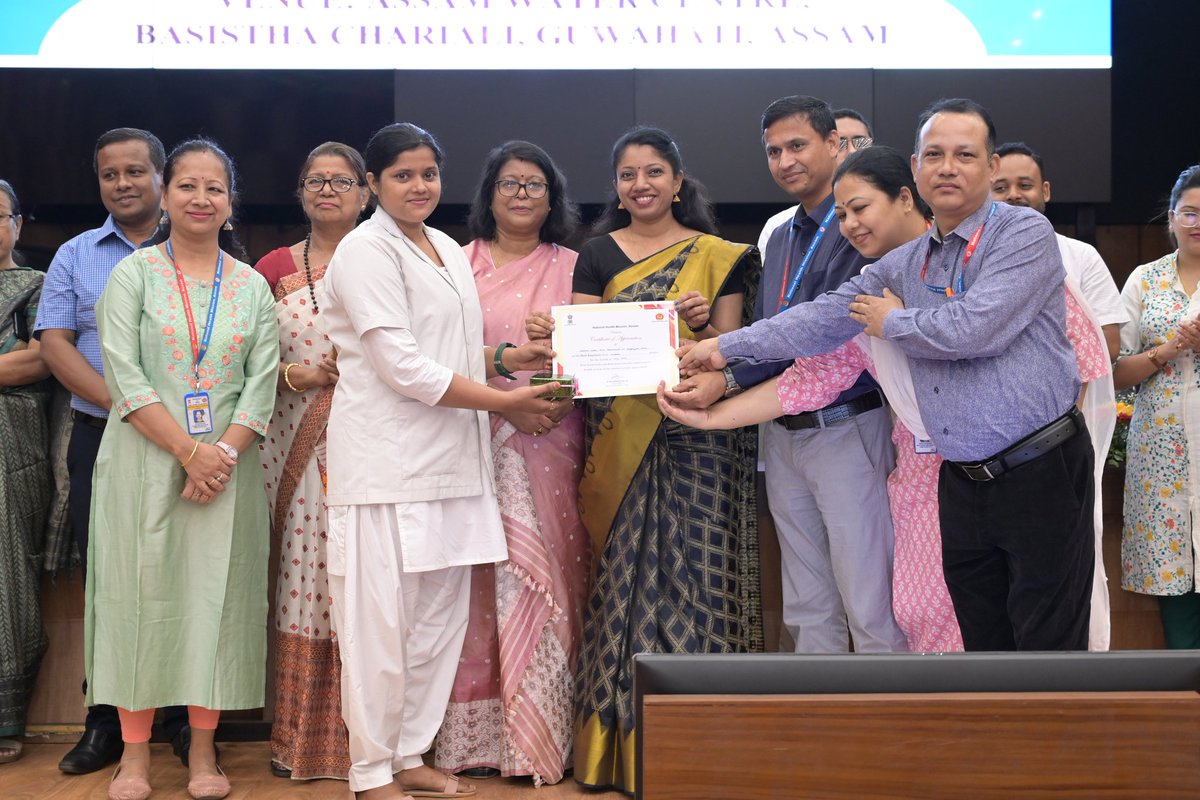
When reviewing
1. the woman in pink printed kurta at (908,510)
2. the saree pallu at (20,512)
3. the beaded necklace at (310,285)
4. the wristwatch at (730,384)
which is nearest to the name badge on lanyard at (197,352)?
the beaded necklace at (310,285)

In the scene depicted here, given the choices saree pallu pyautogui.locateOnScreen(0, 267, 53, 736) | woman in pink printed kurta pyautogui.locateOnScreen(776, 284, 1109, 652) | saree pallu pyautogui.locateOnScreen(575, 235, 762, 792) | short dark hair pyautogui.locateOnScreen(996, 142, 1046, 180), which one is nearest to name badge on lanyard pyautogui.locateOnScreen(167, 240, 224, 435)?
saree pallu pyautogui.locateOnScreen(0, 267, 53, 736)

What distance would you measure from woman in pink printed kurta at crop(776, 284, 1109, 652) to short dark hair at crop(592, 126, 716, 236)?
22.3 inches

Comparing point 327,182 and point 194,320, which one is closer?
point 194,320

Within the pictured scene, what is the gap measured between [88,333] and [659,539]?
1678 mm

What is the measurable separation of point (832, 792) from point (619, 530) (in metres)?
1.81

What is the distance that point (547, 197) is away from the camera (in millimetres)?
3119

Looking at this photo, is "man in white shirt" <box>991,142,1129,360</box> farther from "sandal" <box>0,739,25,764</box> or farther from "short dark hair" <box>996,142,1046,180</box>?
"sandal" <box>0,739,25,764</box>

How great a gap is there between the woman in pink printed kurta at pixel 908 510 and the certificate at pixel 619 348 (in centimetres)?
30

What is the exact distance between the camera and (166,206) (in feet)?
9.50

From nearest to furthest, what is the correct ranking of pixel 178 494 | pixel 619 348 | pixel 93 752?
1. pixel 619 348
2. pixel 178 494
3. pixel 93 752

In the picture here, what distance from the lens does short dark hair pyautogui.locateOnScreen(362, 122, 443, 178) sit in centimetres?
271

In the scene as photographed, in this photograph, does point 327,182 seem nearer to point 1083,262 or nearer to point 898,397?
point 898,397

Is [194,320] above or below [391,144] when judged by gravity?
below

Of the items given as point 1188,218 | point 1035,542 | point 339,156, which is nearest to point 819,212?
point 1035,542
